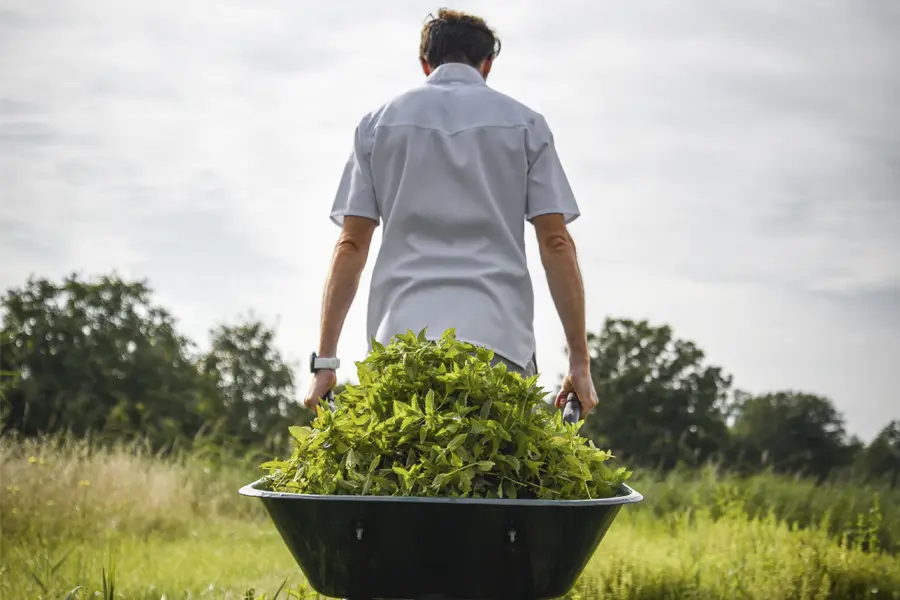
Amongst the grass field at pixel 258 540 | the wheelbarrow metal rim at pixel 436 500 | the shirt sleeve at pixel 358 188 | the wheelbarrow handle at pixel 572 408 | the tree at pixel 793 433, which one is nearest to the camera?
the wheelbarrow metal rim at pixel 436 500

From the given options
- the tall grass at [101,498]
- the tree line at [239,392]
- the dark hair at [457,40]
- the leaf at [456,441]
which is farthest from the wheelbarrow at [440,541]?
the tree line at [239,392]

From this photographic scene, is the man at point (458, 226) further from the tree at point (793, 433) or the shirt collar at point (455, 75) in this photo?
the tree at point (793, 433)

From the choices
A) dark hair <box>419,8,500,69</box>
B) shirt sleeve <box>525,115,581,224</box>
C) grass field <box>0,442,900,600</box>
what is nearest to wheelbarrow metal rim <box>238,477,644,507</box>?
shirt sleeve <box>525,115,581,224</box>

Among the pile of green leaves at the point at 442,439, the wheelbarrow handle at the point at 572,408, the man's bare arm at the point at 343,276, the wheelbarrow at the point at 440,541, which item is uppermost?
the man's bare arm at the point at 343,276

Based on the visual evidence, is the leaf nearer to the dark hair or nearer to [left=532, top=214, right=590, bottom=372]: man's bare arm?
[left=532, top=214, right=590, bottom=372]: man's bare arm

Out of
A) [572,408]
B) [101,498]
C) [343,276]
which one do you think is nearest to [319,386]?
[343,276]

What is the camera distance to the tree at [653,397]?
15.0m

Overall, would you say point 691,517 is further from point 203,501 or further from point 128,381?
point 128,381

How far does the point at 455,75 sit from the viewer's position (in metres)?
3.12

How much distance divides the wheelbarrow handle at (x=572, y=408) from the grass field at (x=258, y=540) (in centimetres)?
114

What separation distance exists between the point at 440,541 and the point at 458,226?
1091mm

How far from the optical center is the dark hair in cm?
319

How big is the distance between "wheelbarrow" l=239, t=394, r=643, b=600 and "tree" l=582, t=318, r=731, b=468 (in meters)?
12.9

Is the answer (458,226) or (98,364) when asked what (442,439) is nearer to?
(458,226)
